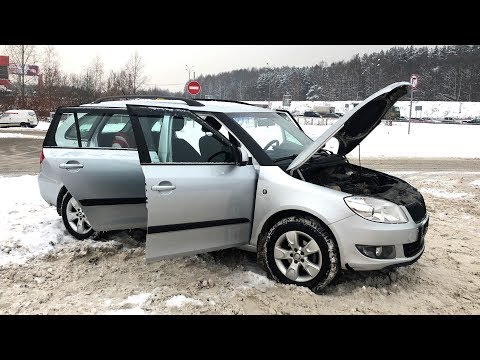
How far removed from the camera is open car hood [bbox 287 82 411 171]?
12.9 ft

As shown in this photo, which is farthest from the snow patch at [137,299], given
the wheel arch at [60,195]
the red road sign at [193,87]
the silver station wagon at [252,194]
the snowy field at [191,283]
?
the red road sign at [193,87]

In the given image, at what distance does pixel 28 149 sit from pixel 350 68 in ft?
364

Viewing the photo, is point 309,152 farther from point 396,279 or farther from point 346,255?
point 396,279

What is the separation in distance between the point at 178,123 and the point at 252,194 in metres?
1.12

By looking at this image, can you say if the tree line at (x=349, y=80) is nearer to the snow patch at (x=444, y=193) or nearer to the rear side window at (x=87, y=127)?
the snow patch at (x=444, y=193)

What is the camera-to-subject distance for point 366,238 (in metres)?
3.66

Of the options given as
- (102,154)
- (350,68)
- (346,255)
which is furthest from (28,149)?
(350,68)

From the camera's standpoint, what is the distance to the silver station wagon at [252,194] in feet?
12.3

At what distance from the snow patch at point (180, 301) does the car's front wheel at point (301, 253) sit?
805mm

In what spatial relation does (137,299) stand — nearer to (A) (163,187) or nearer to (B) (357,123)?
(A) (163,187)

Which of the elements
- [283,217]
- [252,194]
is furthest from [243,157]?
[283,217]

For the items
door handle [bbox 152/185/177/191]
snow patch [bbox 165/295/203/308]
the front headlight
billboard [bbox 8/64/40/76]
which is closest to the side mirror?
door handle [bbox 152/185/177/191]

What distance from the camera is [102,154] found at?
5023 mm

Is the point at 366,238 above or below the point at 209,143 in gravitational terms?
below
